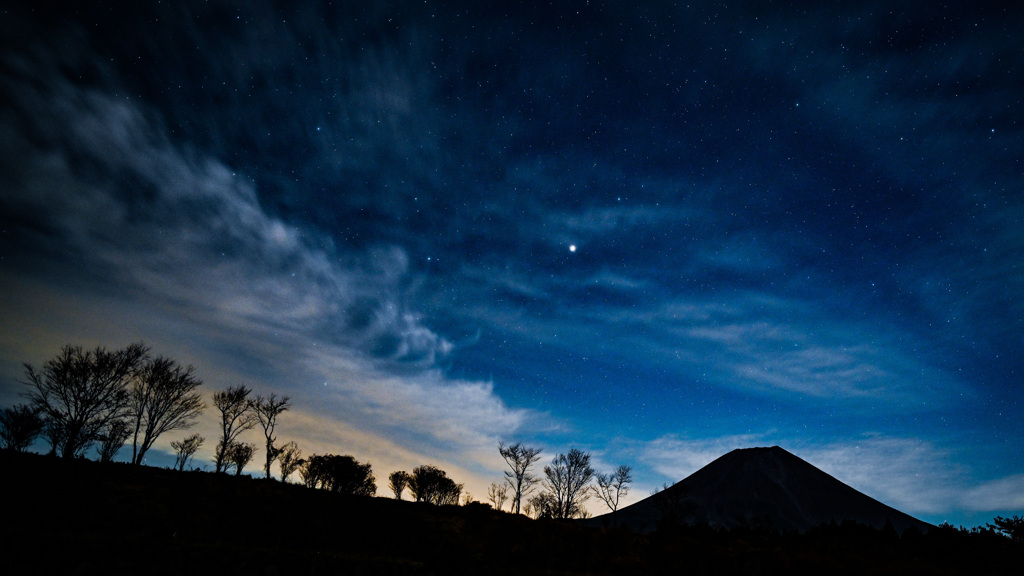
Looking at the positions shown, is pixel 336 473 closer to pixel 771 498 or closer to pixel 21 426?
pixel 21 426

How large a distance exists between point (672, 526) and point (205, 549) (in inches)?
1127

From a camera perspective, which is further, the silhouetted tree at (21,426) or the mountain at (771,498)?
the mountain at (771,498)

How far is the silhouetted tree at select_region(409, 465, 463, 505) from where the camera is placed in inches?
3246

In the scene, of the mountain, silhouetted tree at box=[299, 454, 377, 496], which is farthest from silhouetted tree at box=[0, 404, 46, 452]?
the mountain

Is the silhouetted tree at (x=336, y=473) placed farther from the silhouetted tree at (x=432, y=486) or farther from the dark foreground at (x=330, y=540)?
the dark foreground at (x=330, y=540)

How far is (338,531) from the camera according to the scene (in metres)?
21.7

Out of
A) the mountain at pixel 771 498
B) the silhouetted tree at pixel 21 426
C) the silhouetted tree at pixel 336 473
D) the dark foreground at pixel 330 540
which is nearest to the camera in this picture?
the dark foreground at pixel 330 540

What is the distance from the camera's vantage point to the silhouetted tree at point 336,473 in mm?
73875

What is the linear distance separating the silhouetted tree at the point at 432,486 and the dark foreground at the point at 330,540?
2400 inches

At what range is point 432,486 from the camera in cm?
8281

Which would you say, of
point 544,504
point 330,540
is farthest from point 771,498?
point 330,540

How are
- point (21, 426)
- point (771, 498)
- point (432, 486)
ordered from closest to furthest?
1. point (21, 426)
2. point (432, 486)
3. point (771, 498)

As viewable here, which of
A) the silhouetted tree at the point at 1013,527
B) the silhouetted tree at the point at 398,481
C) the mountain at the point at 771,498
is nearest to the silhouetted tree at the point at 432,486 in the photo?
the silhouetted tree at the point at 398,481

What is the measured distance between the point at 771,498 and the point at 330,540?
147 m
